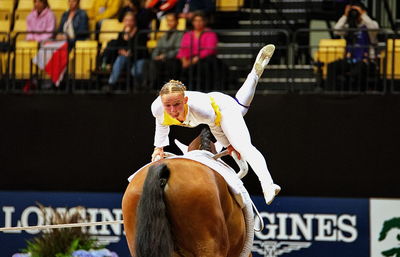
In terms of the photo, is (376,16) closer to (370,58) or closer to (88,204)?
(370,58)

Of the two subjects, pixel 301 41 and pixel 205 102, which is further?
pixel 301 41

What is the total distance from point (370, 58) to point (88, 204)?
4.08m

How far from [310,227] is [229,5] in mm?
3463

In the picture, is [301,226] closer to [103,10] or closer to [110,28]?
[110,28]

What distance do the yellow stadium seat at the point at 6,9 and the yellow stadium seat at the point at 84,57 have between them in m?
1.85

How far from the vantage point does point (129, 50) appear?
43.8 feet

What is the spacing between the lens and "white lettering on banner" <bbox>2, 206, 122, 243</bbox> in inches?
531

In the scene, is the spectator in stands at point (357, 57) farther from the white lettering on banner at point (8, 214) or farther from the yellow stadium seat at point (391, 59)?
the white lettering on banner at point (8, 214)

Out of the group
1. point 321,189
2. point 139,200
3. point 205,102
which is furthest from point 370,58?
point 139,200

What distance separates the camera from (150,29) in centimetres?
1416

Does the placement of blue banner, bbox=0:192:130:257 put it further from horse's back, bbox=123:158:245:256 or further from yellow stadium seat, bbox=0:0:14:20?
horse's back, bbox=123:158:245:256

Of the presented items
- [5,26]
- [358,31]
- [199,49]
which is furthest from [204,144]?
[5,26]

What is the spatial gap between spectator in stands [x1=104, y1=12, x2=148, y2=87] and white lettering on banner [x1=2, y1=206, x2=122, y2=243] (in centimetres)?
167

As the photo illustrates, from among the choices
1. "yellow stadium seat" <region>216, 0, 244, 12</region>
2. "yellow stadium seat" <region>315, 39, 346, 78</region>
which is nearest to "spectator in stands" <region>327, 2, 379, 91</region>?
"yellow stadium seat" <region>315, 39, 346, 78</region>
